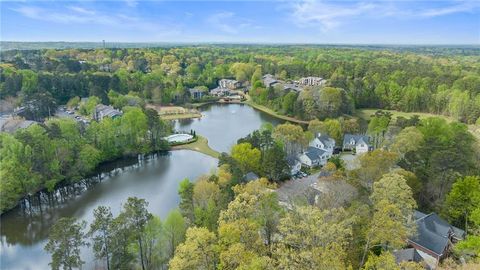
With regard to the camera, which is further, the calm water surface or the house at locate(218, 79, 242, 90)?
the house at locate(218, 79, 242, 90)

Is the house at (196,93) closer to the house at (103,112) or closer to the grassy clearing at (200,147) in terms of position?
the house at (103,112)

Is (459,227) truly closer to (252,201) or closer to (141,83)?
(252,201)

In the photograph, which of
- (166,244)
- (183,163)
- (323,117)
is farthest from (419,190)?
(323,117)

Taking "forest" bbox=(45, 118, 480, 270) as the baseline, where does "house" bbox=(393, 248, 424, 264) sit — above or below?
below

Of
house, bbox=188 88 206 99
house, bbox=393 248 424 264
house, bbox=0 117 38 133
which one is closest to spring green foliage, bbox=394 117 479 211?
house, bbox=393 248 424 264

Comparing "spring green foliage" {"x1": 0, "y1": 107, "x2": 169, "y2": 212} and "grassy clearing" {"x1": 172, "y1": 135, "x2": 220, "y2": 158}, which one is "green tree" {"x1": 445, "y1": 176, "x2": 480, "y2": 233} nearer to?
"grassy clearing" {"x1": 172, "y1": 135, "x2": 220, "y2": 158}

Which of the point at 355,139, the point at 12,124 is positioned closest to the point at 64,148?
the point at 12,124
